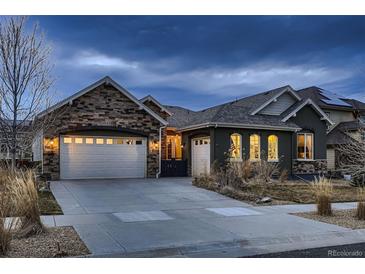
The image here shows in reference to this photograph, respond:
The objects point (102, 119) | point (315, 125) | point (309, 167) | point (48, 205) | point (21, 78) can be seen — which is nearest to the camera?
point (48, 205)

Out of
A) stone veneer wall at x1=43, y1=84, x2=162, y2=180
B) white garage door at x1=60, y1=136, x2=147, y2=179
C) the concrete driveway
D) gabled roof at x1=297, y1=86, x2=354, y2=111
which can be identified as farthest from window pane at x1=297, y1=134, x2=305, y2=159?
the concrete driveway

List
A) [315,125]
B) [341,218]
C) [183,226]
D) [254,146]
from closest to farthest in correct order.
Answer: [183,226] → [341,218] → [254,146] → [315,125]

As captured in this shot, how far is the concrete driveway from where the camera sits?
6.63 meters

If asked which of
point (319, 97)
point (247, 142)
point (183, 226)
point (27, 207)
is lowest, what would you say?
point (183, 226)

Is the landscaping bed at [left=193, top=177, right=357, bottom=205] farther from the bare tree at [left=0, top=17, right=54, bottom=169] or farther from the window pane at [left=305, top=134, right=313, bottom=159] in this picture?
the bare tree at [left=0, top=17, right=54, bottom=169]

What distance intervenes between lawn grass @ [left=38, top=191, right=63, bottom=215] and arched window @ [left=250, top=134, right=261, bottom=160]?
37.6ft

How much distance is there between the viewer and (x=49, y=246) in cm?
639

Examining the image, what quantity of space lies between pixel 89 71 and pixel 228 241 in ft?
40.5

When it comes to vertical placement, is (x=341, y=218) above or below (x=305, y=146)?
below

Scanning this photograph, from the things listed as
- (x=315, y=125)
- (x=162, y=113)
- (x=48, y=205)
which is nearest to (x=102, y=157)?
(x=162, y=113)

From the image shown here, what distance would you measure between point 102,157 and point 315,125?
43.3 feet

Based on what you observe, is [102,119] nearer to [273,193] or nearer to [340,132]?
[273,193]

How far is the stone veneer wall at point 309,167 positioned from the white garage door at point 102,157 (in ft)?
29.4

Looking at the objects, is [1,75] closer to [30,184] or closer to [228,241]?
→ [30,184]
